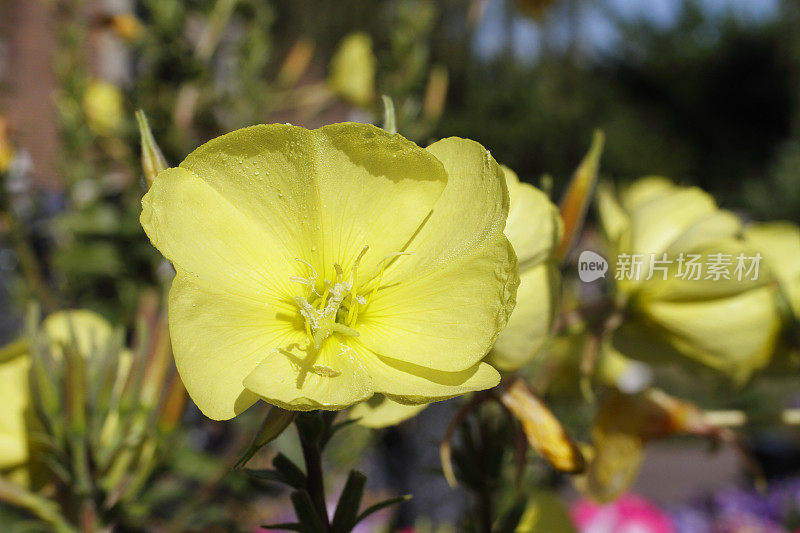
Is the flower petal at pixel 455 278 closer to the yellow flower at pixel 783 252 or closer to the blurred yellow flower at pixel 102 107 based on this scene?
the yellow flower at pixel 783 252

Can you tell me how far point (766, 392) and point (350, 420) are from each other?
4.56m

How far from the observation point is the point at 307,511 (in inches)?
13.9

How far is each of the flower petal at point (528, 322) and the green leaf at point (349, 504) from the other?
113 millimetres

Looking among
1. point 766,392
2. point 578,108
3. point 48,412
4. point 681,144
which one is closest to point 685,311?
point 48,412

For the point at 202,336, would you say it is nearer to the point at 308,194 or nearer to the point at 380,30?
the point at 308,194

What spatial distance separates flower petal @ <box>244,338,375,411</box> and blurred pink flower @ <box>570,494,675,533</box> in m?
0.76

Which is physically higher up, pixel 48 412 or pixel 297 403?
pixel 297 403

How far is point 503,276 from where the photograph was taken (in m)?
0.34

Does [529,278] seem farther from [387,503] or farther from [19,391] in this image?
[19,391]

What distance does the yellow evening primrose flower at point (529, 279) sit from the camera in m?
0.42

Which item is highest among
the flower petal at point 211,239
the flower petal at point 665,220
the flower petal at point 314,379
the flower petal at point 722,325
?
the flower petal at point 211,239

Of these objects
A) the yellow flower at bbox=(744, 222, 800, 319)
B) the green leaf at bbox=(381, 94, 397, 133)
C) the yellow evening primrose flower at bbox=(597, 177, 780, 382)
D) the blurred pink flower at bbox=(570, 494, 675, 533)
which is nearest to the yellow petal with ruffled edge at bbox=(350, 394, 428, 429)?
the green leaf at bbox=(381, 94, 397, 133)

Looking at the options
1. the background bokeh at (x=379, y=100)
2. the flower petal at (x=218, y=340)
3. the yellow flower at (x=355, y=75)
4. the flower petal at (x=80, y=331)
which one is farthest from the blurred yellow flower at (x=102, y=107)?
the flower petal at (x=218, y=340)

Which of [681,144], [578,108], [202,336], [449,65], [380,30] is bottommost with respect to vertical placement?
[681,144]
